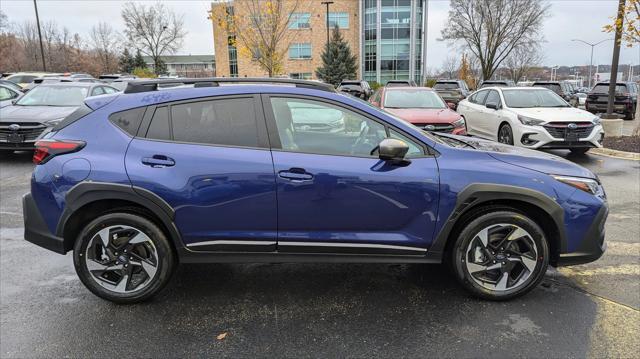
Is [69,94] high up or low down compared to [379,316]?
up

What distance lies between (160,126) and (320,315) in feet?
6.11

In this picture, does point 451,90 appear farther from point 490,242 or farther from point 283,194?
point 283,194

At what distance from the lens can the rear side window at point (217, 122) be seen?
135 inches

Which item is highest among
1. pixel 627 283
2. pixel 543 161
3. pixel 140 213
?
pixel 543 161

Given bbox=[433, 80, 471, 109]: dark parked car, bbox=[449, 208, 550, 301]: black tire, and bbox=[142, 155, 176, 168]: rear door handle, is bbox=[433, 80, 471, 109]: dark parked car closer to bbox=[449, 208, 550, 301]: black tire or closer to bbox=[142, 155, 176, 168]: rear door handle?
bbox=[449, 208, 550, 301]: black tire

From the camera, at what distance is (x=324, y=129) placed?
3600 mm

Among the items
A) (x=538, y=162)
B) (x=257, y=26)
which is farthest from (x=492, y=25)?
(x=538, y=162)

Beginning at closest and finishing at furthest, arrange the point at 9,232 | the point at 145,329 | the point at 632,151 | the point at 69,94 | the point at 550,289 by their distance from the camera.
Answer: the point at 145,329 → the point at 550,289 → the point at 9,232 → the point at 632,151 → the point at 69,94

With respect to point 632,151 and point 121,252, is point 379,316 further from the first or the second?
point 632,151

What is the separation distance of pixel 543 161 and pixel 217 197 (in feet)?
8.38

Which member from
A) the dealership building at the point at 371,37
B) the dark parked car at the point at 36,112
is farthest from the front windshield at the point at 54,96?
the dealership building at the point at 371,37

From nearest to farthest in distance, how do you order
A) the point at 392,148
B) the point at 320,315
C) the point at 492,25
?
1. the point at 392,148
2. the point at 320,315
3. the point at 492,25

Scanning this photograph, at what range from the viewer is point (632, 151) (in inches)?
406

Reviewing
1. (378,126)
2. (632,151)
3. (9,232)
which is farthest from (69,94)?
(632,151)
